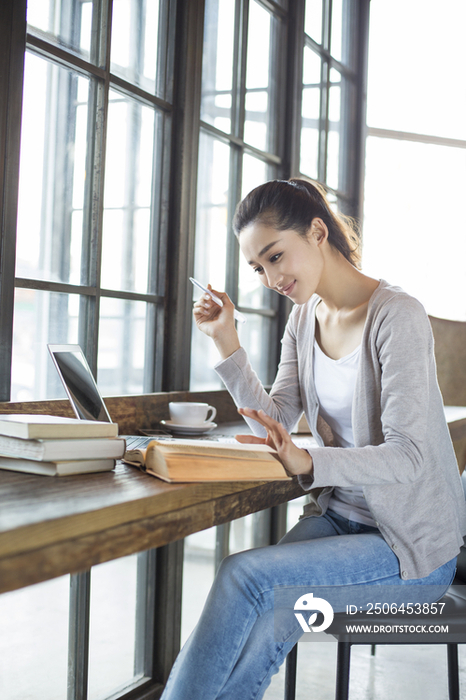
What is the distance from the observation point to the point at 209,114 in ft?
7.24

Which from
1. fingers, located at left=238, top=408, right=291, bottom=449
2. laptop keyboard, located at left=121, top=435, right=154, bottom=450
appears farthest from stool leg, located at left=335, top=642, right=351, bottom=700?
laptop keyboard, located at left=121, top=435, right=154, bottom=450

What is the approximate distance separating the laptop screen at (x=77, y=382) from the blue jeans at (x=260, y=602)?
1.38 feet

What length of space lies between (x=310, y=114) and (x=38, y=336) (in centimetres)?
189

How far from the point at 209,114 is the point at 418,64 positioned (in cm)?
179

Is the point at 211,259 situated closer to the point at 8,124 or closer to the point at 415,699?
the point at 8,124

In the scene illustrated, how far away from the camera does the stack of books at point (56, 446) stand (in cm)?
94

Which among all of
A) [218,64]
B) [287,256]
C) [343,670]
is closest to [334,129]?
Result: [218,64]

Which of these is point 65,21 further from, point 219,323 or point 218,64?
point 219,323

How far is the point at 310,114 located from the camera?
291 centimetres

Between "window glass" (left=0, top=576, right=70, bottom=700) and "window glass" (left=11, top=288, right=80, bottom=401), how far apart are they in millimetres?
568

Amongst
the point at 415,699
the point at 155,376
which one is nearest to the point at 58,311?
the point at 155,376

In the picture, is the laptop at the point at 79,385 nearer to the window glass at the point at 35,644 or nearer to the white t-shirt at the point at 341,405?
the white t-shirt at the point at 341,405

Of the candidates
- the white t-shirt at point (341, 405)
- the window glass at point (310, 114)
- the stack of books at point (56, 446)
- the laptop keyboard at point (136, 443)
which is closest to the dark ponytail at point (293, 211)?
Answer: the white t-shirt at point (341, 405)

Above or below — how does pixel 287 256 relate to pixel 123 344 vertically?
above
